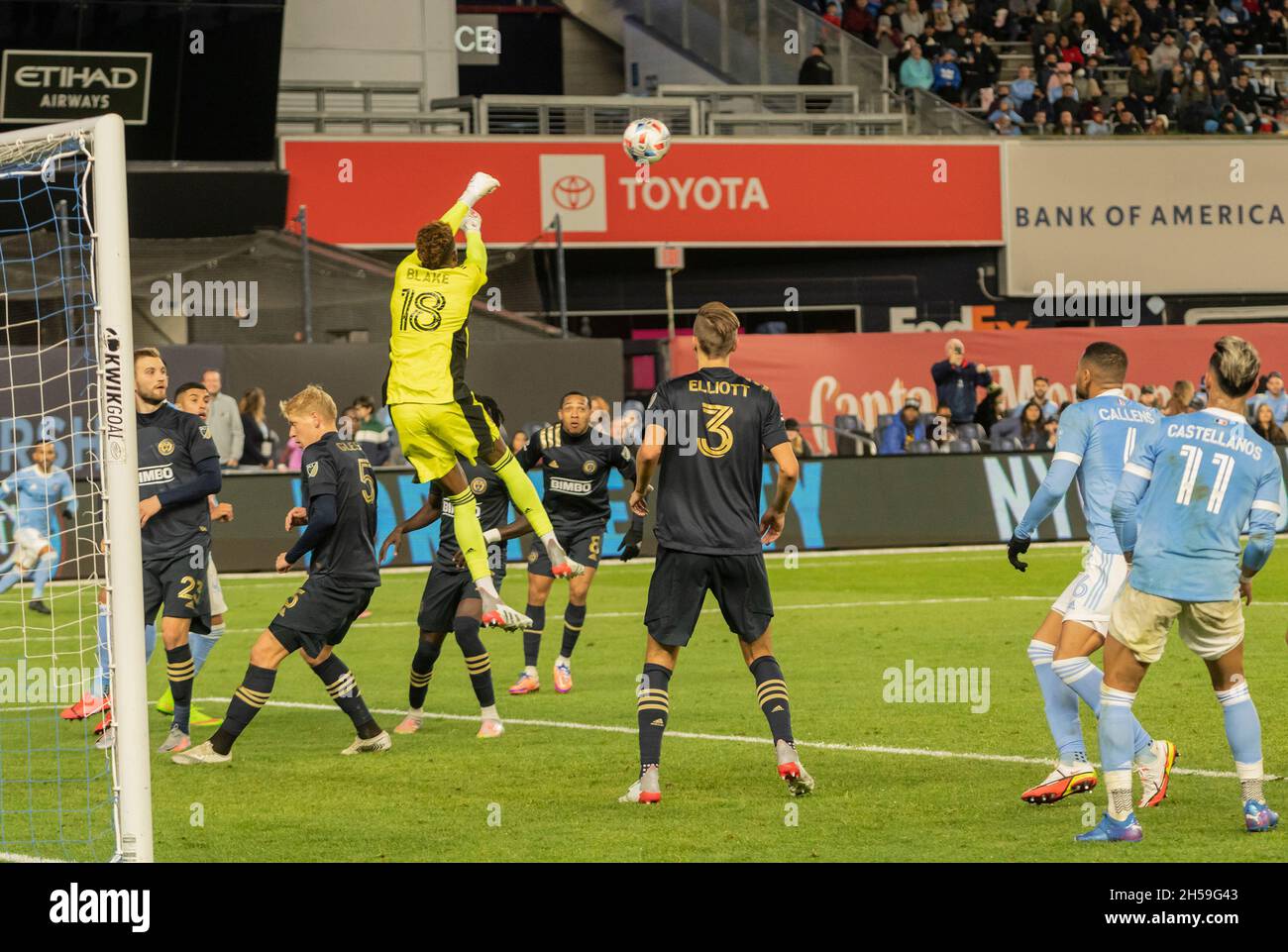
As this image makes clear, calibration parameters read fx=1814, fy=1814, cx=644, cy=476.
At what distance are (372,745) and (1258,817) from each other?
17.0 feet

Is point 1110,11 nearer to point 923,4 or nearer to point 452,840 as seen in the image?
point 923,4

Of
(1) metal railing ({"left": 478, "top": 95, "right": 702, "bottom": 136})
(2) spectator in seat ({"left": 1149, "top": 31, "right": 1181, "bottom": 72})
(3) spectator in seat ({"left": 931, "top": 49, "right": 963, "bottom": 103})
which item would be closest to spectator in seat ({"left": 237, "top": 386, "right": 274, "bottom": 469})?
(1) metal railing ({"left": 478, "top": 95, "right": 702, "bottom": 136})

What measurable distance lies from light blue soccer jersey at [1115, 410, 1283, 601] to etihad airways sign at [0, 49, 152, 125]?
23.0 metres

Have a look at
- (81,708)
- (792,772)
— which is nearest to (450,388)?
(792,772)

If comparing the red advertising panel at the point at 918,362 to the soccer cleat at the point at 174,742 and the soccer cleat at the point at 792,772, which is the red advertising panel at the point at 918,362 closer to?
the soccer cleat at the point at 174,742

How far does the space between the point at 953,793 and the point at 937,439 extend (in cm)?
1731

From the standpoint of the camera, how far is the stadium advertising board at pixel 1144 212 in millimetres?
34156

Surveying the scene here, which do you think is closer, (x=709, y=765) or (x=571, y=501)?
(x=709, y=765)

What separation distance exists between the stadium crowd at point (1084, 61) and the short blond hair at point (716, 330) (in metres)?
26.9

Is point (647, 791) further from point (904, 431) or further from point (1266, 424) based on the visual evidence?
point (1266, 424)

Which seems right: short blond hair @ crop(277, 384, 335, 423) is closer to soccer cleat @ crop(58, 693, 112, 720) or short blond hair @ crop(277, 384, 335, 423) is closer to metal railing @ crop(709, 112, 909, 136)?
soccer cleat @ crop(58, 693, 112, 720)

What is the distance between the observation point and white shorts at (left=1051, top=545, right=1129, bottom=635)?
8.34 m

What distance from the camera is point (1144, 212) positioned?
3456 cm

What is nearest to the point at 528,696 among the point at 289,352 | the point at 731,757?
the point at 731,757
